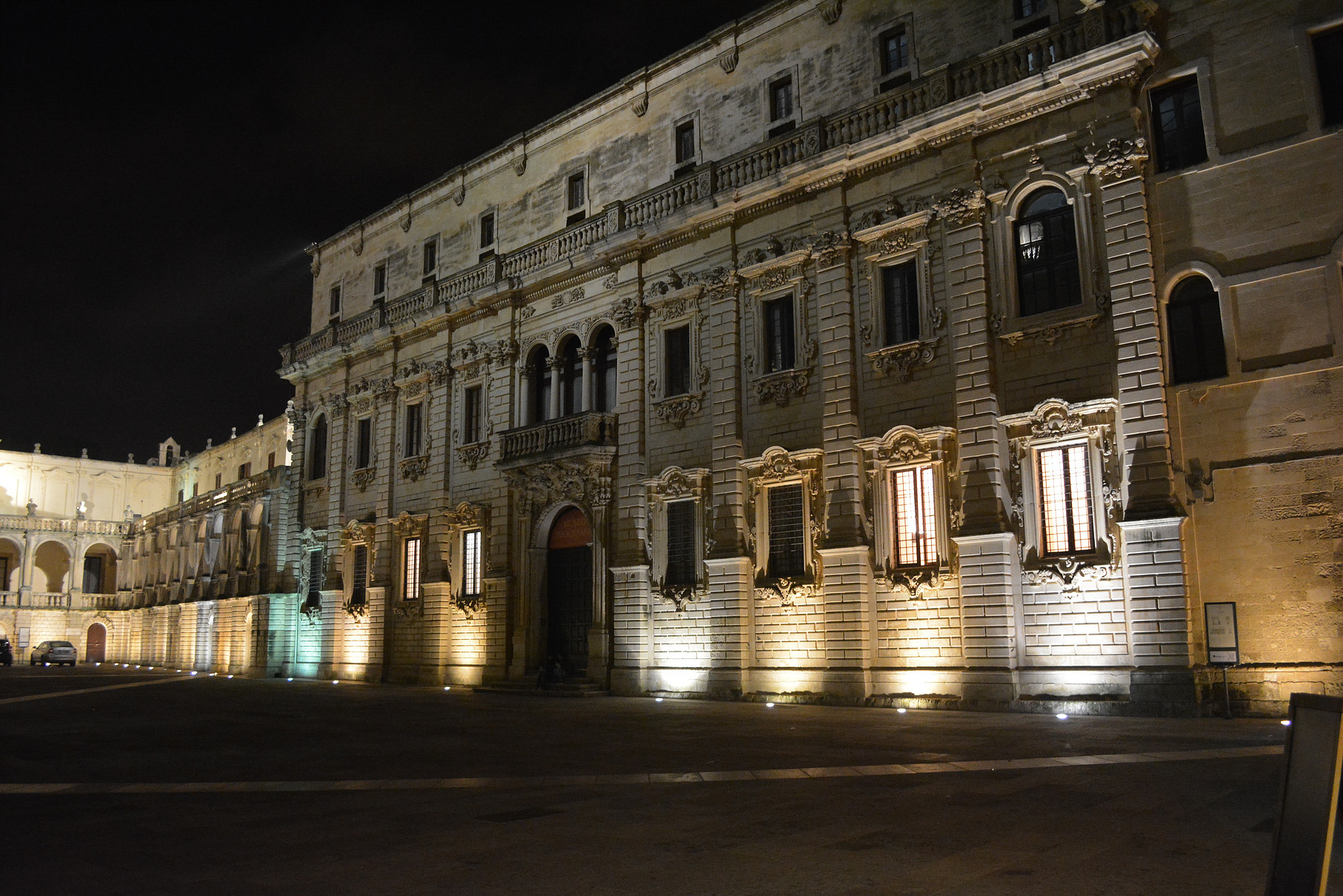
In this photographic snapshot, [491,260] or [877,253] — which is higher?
[491,260]

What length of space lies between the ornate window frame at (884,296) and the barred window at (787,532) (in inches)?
144

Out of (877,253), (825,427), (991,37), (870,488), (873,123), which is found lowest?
(870,488)

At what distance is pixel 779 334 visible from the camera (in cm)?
2511

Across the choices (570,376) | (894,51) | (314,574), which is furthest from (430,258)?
(894,51)

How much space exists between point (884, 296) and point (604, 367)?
31.7 ft

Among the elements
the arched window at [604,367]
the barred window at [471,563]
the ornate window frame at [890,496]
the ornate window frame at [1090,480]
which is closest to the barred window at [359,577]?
the barred window at [471,563]

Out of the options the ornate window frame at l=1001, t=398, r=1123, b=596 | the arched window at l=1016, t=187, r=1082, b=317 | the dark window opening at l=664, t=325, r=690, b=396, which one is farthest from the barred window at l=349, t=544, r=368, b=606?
the arched window at l=1016, t=187, r=1082, b=317

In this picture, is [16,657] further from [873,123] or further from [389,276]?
[873,123]

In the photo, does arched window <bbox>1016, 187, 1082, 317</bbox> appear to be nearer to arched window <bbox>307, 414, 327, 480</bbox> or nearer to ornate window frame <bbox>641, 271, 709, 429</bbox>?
ornate window frame <bbox>641, 271, 709, 429</bbox>

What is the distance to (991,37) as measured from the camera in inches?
881

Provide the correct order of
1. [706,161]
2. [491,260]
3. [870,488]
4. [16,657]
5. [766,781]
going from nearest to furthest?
[766,781]
[870,488]
[706,161]
[491,260]
[16,657]

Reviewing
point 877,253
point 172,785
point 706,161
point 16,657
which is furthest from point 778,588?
point 16,657

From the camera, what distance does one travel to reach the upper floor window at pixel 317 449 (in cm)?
4056

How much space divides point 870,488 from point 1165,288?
7102 millimetres
